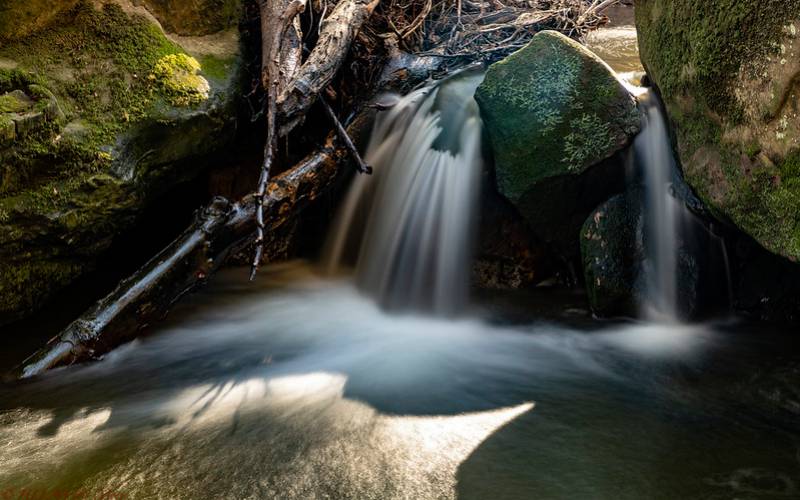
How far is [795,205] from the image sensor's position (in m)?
2.48

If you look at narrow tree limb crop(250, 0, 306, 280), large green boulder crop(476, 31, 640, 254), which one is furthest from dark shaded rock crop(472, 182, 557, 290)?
narrow tree limb crop(250, 0, 306, 280)

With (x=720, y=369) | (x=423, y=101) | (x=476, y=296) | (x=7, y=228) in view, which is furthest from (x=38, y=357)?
(x=720, y=369)

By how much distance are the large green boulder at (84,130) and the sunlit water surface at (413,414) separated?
2.58 ft

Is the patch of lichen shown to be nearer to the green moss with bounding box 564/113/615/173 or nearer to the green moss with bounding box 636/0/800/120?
the green moss with bounding box 564/113/615/173

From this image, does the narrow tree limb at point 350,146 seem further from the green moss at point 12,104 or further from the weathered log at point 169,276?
the green moss at point 12,104

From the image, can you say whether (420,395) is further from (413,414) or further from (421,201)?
(421,201)

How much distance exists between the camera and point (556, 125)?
12.7 feet

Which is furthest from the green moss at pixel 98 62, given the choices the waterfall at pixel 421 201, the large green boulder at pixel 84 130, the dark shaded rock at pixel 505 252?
the dark shaded rock at pixel 505 252

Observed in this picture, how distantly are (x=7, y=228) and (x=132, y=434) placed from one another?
1601 millimetres

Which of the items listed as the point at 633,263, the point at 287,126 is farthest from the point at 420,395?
the point at 287,126

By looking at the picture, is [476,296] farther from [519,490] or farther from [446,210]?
[519,490]

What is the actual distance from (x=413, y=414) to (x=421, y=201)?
2.22 m

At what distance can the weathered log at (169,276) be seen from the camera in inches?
127

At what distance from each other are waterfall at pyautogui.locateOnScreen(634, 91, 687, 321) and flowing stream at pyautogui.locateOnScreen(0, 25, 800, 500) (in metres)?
0.02
